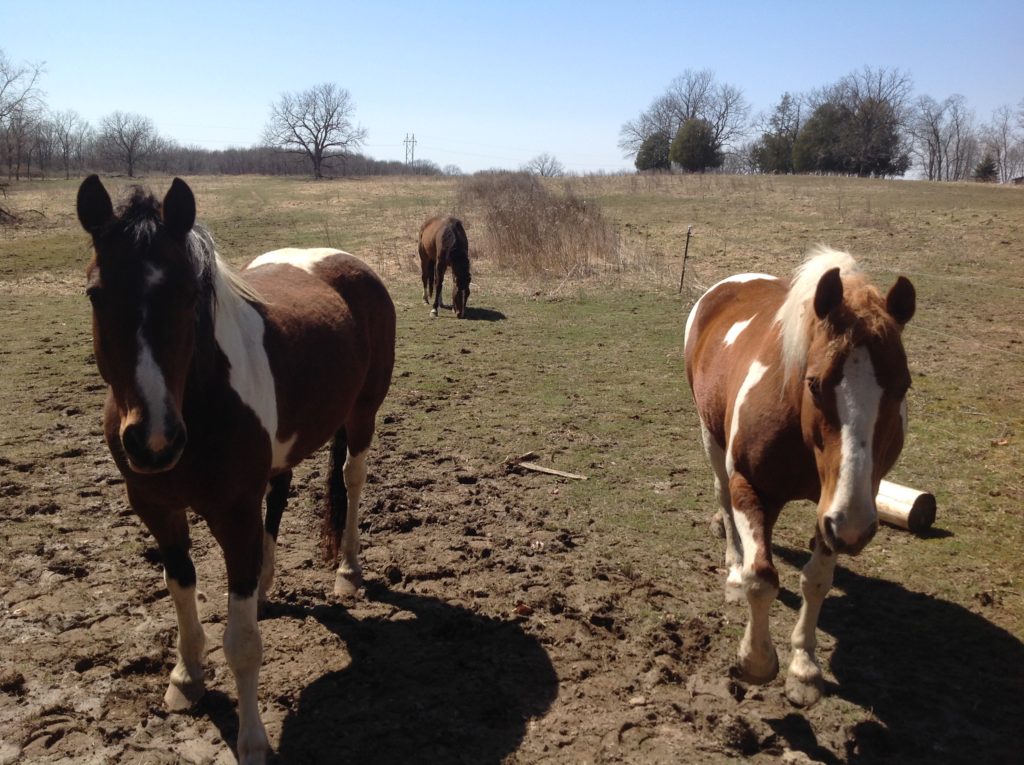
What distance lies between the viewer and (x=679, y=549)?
13.7 feet

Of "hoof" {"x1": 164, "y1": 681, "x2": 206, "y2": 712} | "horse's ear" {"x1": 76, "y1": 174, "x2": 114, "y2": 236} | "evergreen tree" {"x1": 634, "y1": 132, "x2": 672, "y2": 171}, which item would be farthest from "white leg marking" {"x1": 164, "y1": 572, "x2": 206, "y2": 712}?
"evergreen tree" {"x1": 634, "y1": 132, "x2": 672, "y2": 171}

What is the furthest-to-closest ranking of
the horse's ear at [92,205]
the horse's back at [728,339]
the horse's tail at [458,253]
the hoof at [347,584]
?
1. the horse's tail at [458,253]
2. the hoof at [347,584]
3. the horse's back at [728,339]
4. the horse's ear at [92,205]

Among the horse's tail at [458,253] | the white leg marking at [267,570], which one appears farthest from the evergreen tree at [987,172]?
the white leg marking at [267,570]

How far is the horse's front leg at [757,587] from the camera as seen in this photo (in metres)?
2.67

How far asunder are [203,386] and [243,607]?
2.74 feet

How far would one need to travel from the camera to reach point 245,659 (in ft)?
8.32

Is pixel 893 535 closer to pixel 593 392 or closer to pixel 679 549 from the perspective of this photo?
pixel 679 549

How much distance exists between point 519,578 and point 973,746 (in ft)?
6.98

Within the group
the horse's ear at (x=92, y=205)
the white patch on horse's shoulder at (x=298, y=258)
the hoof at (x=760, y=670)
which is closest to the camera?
the horse's ear at (x=92, y=205)

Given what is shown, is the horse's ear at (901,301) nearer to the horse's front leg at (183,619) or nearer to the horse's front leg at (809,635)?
the horse's front leg at (809,635)

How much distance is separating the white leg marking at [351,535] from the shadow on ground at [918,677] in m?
2.19

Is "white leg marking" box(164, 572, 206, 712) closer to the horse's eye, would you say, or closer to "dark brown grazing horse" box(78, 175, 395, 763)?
"dark brown grazing horse" box(78, 175, 395, 763)

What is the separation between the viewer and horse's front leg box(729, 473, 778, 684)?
2.67 meters

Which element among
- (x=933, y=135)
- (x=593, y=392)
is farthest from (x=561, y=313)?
(x=933, y=135)
